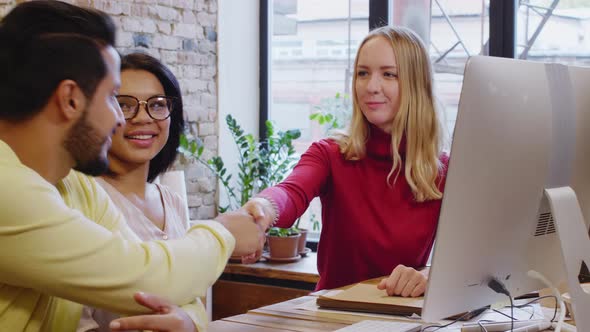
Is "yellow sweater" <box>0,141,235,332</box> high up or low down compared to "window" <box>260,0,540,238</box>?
down

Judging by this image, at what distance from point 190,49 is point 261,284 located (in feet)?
4.15

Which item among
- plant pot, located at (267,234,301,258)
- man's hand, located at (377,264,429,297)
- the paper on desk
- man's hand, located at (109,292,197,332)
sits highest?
man's hand, located at (109,292,197,332)

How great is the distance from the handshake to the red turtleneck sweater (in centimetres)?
34

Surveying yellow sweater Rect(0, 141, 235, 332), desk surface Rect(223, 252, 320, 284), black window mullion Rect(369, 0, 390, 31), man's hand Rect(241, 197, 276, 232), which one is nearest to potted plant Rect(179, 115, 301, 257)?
desk surface Rect(223, 252, 320, 284)

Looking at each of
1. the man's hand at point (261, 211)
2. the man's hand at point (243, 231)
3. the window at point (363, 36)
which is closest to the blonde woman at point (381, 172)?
the man's hand at point (261, 211)

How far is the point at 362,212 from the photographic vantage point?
8.05 ft

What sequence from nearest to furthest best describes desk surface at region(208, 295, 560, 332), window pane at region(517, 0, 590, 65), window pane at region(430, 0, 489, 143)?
1. desk surface at region(208, 295, 560, 332)
2. window pane at region(517, 0, 590, 65)
3. window pane at region(430, 0, 489, 143)

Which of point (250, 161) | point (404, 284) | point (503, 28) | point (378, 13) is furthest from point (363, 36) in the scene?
point (404, 284)

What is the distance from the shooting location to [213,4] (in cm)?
427

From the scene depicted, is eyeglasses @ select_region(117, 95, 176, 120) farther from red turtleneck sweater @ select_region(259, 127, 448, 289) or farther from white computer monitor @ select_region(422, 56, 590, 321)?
white computer monitor @ select_region(422, 56, 590, 321)

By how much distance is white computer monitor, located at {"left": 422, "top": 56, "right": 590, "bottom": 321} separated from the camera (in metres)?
1.32

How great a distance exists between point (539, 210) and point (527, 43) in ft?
8.16

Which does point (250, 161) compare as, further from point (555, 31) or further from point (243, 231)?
point (243, 231)

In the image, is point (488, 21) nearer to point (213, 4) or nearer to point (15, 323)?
point (213, 4)
